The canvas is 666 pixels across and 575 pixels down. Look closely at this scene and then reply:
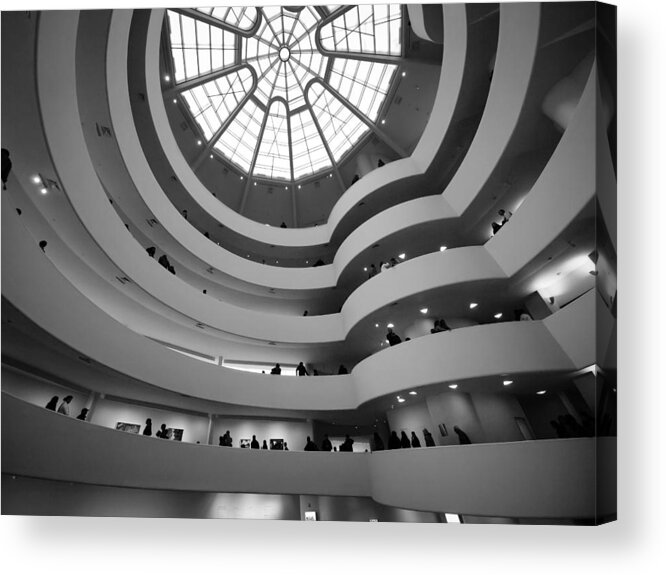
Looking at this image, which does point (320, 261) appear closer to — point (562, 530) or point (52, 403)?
point (52, 403)

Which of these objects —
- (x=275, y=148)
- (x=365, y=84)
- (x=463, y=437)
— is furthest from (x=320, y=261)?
(x=463, y=437)

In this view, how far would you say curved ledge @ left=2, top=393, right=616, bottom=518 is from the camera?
5.36 m

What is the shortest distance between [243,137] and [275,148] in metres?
1.37

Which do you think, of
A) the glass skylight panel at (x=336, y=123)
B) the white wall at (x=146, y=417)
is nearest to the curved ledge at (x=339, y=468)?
the white wall at (x=146, y=417)

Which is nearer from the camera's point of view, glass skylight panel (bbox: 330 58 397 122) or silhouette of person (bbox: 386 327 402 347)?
silhouette of person (bbox: 386 327 402 347)

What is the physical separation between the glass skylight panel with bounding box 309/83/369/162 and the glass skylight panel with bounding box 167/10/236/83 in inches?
123

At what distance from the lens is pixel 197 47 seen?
12.5m

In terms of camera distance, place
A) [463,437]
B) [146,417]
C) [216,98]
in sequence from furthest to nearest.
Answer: [216,98]
[146,417]
[463,437]

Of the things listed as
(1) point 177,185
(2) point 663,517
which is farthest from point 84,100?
(2) point 663,517

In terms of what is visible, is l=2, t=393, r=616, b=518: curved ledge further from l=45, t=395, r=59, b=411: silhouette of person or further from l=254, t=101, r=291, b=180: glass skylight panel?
l=254, t=101, r=291, b=180: glass skylight panel

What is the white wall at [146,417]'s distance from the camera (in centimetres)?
1038

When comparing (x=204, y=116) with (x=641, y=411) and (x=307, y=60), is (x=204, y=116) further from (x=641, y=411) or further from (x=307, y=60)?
(x=641, y=411)

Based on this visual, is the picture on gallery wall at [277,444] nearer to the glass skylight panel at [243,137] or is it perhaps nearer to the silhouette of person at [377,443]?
the silhouette of person at [377,443]

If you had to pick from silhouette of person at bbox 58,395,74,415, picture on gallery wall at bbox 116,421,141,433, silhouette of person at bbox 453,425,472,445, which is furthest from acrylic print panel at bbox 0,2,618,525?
silhouette of person at bbox 58,395,74,415
